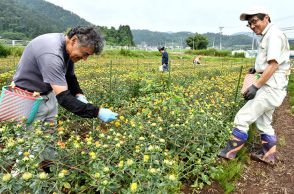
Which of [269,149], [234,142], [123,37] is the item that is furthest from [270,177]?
[123,37]

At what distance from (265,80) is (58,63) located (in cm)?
222

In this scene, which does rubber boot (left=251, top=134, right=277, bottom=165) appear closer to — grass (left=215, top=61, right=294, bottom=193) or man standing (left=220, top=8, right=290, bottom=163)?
man standing (left=220, top=8, right=290, bottom=163)

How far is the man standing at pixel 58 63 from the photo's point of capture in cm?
221

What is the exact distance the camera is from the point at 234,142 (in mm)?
3303

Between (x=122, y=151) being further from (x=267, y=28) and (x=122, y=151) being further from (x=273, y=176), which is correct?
(x=267, y=28)

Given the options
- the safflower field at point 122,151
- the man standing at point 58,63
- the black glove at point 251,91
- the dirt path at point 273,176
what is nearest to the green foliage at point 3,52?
the safflower field at point 122,151

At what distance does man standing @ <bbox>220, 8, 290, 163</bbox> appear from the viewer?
3.06m

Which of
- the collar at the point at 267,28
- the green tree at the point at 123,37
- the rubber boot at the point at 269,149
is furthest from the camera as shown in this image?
the green tree at the point at 123,37

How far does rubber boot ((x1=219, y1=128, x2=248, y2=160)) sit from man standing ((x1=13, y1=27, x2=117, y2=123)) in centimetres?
159

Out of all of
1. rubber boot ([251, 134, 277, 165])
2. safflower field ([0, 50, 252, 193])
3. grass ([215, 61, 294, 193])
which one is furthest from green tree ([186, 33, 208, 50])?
grass ([215, 61, 294, 193])

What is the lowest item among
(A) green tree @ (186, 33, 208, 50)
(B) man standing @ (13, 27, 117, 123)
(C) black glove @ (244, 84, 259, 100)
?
(C) black glove @ (244, 84, 259, 100)

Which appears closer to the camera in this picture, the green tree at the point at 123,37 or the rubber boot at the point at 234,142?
the rubber boot at the point at 234,142

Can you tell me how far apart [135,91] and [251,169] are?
264 cm

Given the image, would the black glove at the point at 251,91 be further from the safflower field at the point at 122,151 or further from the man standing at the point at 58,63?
the man standing at the point at 58,63
